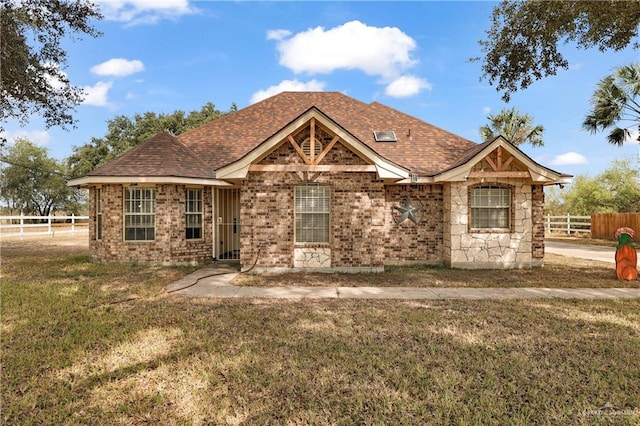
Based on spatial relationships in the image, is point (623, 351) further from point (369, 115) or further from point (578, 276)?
point (369, 115)

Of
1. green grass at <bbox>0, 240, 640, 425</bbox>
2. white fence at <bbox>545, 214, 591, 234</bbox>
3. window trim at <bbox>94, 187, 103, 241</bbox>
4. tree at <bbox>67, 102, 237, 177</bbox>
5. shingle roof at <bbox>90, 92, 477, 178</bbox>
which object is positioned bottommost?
green grass at <bbox>0, 240, 640, 425</bbox>

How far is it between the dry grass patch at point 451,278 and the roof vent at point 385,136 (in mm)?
5375

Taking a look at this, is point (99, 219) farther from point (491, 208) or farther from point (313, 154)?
point (491, 208)

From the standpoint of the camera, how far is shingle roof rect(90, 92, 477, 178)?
1170 centimetres

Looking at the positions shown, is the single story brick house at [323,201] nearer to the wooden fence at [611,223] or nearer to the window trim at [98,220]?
the window trim at [98,220]

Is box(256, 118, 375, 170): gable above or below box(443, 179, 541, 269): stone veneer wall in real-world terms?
above

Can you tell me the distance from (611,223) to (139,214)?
92.5 ft

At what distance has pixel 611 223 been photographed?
72.9ft

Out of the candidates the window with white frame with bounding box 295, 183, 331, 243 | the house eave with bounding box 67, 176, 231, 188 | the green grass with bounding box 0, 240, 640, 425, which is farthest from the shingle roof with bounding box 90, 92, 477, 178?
the green grass with bounding box 0, 240, 640, 425

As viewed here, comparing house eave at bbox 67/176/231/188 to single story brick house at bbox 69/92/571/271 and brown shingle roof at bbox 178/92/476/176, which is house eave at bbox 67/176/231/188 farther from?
brown shingle roof at bbox 178/92/476/176

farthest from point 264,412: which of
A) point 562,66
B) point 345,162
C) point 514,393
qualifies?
point 562,66

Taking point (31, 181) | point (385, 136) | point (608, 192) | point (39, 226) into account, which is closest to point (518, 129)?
point (608, 192)

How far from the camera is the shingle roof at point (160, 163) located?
11102 millimetres

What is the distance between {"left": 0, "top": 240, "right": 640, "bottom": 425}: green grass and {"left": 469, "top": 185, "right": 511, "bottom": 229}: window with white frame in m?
4.60
